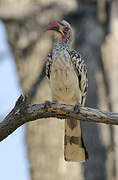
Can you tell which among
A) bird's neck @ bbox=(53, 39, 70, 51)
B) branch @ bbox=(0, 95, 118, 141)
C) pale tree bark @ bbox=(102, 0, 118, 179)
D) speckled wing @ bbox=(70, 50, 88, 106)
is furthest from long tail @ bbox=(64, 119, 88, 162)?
pale tree bark @ bbox=(102, 0, 118, 179)

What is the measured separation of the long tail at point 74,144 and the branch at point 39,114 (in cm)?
81

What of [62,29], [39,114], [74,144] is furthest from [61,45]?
[39,114]

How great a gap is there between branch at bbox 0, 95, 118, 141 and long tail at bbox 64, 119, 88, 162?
0.81m

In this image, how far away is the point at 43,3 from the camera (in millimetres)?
8695

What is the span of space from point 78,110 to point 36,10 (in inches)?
155

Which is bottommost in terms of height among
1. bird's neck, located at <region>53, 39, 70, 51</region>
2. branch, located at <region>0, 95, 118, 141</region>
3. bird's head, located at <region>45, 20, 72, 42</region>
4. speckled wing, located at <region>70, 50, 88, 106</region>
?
branch, located at <region>0, 95, 118, 141</region>

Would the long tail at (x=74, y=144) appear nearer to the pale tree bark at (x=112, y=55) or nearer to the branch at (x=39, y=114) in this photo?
the branch at (x=39, y=114)

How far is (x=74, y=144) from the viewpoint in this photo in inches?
229

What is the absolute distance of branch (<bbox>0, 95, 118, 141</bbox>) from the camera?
15.7 feet

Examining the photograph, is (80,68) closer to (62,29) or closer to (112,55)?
(62,29)

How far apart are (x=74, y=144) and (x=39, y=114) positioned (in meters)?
0.98

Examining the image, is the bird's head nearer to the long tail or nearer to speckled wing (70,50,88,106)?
speckled wing (70,50,88,106)

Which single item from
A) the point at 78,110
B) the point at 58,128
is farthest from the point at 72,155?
the point at 58,128

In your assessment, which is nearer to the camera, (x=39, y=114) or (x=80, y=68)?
(x=39, y=114)
